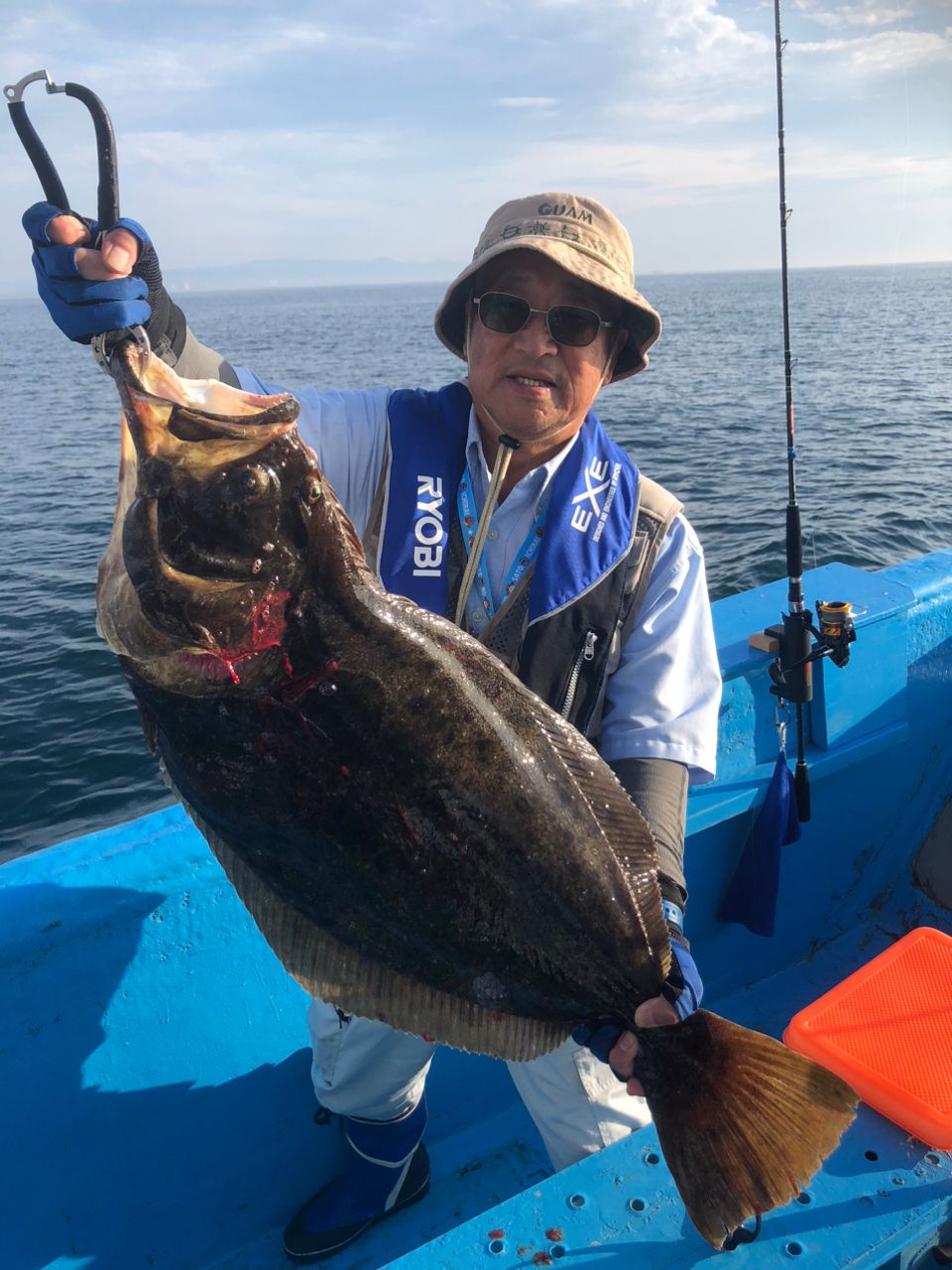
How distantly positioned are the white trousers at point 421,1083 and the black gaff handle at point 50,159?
2.41 m

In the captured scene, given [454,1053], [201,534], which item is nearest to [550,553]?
[201,534]

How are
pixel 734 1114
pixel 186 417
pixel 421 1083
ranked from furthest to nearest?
1. pixel 421 1083
2. pixel 734 1114
3. pixel 186 417

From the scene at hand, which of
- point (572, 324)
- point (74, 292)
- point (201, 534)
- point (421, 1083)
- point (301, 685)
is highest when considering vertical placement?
point (74, 292)

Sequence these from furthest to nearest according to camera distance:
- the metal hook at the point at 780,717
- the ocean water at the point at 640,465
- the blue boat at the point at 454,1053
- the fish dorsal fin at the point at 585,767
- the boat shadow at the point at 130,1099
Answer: the ocean water at the point at 640,465
the metal hook at the point at 780,717
the boat shadow at the point at 130,1099
the blue boat at the point at 454,1053
the fish dorsal fin at the point at 585,767

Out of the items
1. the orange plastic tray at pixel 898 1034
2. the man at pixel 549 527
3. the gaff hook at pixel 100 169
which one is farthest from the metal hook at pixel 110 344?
the orange plastic tray at pixel 898 1034

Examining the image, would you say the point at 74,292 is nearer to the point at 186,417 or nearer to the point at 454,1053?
the point at 186,417

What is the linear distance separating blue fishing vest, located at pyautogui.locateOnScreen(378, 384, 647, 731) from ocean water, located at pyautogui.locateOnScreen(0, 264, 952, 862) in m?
6.15

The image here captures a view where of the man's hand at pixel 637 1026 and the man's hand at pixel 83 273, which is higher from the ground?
the man's hand at pixel 83 273

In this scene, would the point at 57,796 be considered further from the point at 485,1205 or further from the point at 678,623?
the point at 678,623

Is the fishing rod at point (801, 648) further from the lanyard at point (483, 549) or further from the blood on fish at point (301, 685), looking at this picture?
the blood on fish at point (301, 685)

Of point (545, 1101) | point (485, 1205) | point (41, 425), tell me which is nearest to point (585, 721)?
point (545, 1101)

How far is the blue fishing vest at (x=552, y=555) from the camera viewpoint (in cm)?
286

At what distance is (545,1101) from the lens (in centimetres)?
305

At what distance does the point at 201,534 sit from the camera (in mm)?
1930
